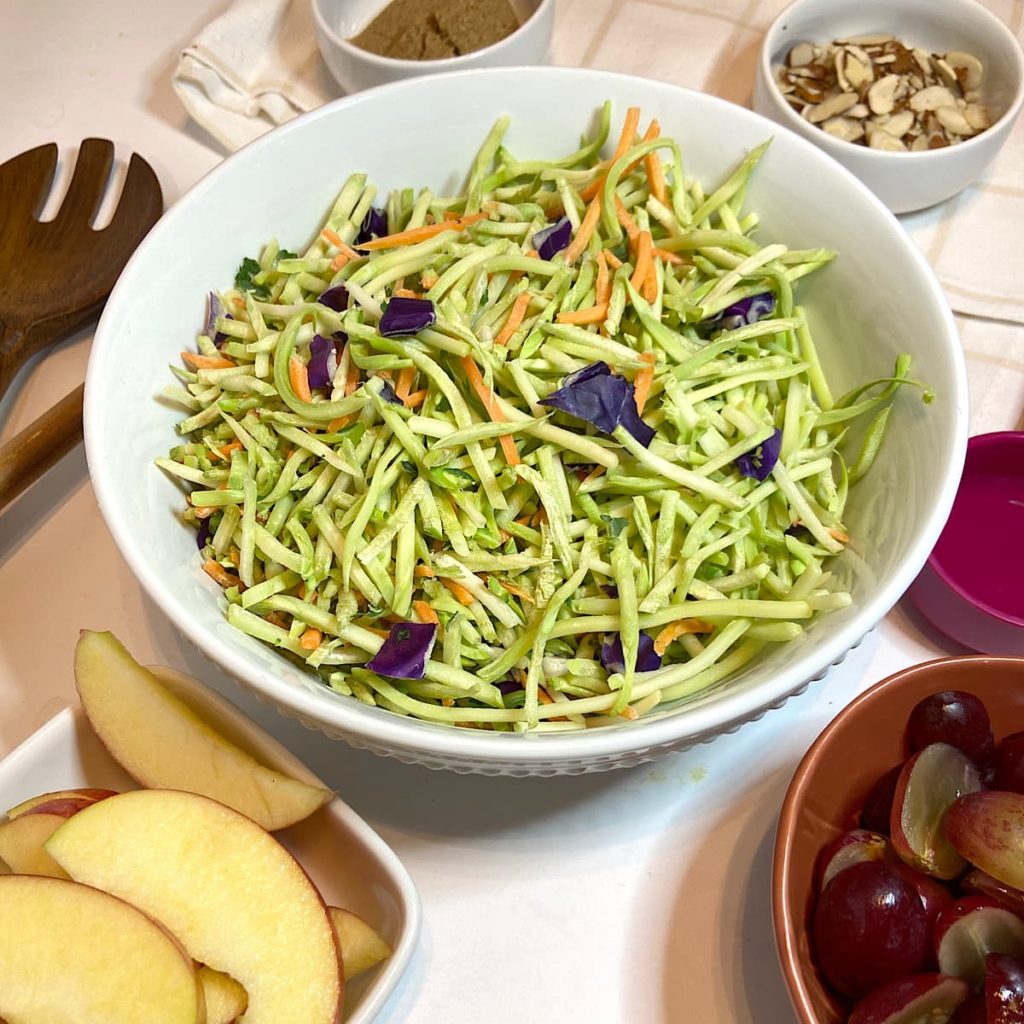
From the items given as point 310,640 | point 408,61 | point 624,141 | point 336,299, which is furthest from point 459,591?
point 408,61

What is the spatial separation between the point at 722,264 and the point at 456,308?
1.03 feet

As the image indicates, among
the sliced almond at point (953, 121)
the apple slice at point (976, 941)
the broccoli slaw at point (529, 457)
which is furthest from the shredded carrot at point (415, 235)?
the apple slice at point (976, 941)

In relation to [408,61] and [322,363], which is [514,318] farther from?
[408,61]

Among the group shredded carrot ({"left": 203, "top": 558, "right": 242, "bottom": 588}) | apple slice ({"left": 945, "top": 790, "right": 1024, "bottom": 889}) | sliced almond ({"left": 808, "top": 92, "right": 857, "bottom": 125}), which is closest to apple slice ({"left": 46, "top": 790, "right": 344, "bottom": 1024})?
shredded carrot ({"left": 203, "top": 558, "right": 242, "bottom": 588})

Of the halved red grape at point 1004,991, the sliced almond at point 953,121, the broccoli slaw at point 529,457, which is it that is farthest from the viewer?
the sliced almond at point 953,121

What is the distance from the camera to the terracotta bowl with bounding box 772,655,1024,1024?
85 cm

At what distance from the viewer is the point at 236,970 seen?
821mm

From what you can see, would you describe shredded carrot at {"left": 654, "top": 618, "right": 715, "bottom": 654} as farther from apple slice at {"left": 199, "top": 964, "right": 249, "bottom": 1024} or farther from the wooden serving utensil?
the wooden serving utensil

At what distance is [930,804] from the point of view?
880mm

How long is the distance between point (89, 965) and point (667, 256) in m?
0.90

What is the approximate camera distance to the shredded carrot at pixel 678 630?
A: 945 millimetres

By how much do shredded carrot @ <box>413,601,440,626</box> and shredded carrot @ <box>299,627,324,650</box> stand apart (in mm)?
97

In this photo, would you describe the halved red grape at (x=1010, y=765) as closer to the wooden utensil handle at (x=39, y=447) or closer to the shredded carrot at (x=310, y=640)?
the shredded carrot at (x=310, y=640)

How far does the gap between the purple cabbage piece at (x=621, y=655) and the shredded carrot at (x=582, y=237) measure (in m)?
0.43
